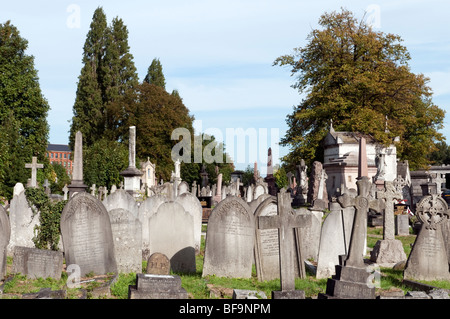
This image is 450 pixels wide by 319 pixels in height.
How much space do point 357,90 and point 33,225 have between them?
27.3 metres

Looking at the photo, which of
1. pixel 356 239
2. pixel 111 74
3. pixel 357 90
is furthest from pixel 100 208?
pixel 111 74

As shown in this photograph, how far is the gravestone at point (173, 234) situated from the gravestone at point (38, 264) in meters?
2.32

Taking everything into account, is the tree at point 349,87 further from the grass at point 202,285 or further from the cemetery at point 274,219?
the grass at point 202,285

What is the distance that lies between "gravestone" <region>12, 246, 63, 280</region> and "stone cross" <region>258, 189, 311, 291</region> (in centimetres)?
391

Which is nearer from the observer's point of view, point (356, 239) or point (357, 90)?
point (356, 239)

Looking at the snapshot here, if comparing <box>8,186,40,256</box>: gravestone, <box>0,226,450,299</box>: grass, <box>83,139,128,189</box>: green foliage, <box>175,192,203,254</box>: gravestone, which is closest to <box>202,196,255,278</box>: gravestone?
<box>0,226,450,299</box>: grass

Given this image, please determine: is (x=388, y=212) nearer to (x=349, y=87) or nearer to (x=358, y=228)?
(x=358, y=228)

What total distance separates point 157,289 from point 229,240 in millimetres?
3022

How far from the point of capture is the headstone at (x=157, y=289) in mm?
8000

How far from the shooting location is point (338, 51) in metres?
37.8

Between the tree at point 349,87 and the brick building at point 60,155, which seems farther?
the brick building at point 60,155

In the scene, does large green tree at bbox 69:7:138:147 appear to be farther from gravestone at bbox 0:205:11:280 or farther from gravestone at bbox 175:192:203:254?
gravestone at bbox 0:205:11:280

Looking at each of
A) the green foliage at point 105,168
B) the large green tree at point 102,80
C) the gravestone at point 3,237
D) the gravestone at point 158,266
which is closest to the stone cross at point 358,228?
the gravestone at point 158,266
